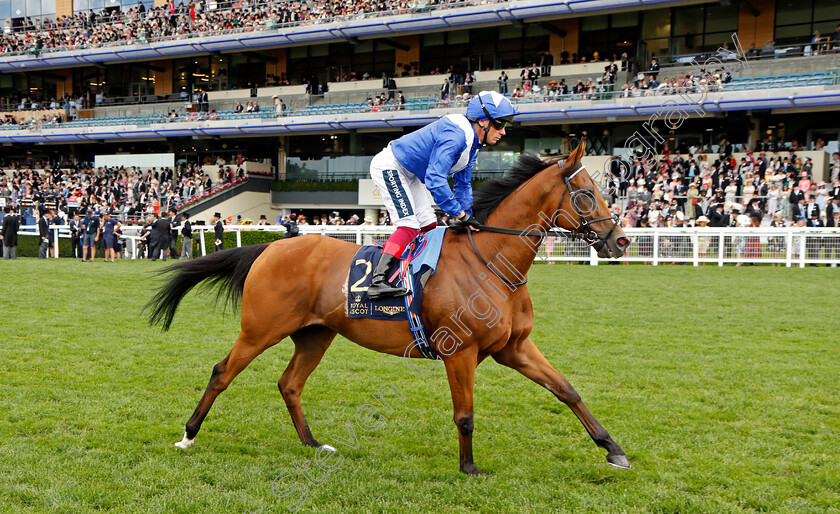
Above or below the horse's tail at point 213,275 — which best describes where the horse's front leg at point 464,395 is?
below

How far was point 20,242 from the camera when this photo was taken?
21.4 meters

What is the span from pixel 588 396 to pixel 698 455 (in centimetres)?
135

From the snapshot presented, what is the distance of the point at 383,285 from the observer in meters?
4.01

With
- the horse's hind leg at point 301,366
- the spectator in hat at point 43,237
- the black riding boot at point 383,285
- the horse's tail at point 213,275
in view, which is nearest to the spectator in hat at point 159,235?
the spectator in hat at point 43,237

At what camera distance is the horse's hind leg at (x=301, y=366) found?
4.38 m

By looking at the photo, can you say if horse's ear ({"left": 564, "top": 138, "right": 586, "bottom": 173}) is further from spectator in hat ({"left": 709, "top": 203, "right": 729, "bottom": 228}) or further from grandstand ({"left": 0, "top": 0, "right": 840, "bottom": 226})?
grandstand ({"left": 0, "top": 0, "right": 840, "bottom": 226})

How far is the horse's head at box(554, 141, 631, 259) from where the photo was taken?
12.8 ft

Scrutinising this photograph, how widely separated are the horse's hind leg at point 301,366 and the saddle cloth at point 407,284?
48 centimetres

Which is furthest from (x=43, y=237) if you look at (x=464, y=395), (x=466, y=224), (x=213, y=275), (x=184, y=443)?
(x=464, y=395)

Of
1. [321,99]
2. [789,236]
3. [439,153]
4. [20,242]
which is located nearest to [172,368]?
[439,153]

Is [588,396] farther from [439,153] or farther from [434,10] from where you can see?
[434,10]

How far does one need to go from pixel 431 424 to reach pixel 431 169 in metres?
1.87

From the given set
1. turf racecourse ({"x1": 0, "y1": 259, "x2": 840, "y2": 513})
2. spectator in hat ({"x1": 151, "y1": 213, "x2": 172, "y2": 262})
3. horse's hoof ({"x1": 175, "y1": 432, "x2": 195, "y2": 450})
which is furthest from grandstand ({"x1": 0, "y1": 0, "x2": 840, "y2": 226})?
horse's hoof ({"x1": 175, "y1": 432, "x2": 195, "y2": 450})

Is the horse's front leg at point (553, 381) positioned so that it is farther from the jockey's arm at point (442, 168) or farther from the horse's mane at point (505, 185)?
the jockey's arm at point (442, 168)
